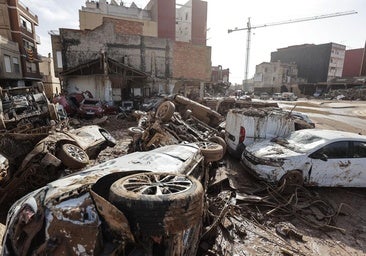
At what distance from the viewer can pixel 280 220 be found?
4562 mm

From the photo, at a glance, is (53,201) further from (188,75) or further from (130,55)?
(188,75)

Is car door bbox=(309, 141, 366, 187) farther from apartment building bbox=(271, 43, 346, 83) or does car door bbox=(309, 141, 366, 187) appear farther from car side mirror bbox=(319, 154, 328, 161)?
apartment building bbox=(271, 43, 346, 83)

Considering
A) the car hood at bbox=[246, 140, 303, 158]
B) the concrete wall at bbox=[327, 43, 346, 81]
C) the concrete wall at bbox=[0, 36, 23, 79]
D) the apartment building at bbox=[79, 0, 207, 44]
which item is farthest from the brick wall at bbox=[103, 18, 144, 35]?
the concrete wall at bbox=[327, 43, 346, 81]

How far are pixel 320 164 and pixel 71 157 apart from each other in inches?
242

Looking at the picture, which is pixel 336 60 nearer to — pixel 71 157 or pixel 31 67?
pixel 31 67

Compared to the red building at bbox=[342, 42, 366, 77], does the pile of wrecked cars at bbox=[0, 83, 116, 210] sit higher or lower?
lower

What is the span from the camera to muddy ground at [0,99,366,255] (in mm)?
3742

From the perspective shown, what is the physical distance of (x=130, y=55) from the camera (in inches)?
901

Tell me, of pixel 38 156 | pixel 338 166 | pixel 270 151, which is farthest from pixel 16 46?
pixel 338 166

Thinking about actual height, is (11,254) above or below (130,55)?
below

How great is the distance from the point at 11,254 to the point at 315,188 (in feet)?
21.0

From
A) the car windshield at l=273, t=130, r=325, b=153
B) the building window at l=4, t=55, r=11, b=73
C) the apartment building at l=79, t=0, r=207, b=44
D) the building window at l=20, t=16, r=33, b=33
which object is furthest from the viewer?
the apartment building at l=79, t=0, r=207, b=44

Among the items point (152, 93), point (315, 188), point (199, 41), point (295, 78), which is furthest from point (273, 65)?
point (315, 188)

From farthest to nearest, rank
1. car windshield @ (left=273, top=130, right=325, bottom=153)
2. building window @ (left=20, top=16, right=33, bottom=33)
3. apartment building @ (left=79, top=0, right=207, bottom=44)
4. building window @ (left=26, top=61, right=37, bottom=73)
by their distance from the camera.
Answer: apartment building @ (left=79, top=0, right=207, bottom=44), building window @ (left=26, top=61, right=37, bottom=73), building window @ (left=20, top=16, right=33, bottom=33), car windshield @ (left=273, top=130, right=325, bottom=153)
